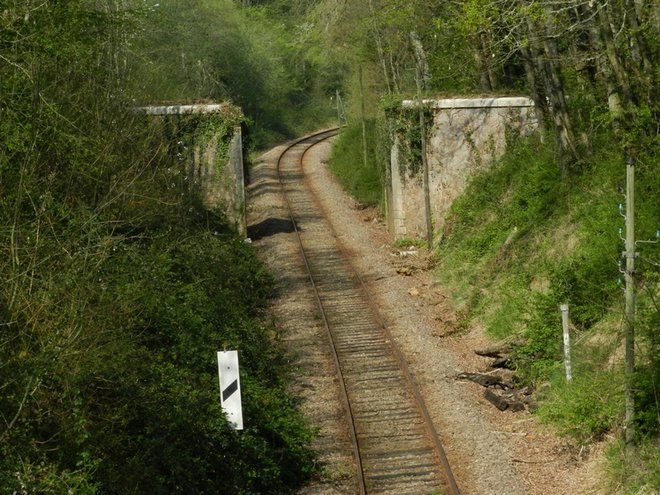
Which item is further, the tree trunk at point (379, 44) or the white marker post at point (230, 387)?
the tree trunk at point (379, 44)

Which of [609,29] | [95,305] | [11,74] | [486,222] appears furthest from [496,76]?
[95,305]

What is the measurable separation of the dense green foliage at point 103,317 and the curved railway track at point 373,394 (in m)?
1.07

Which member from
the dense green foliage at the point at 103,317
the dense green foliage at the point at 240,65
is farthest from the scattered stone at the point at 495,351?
the dense green foliage at the point at 240,65

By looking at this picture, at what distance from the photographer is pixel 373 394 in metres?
18.0

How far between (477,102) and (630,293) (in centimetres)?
1641

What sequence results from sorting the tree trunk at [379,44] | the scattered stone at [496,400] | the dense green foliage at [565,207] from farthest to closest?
the tree trunk at [379,44] < the scattered stone at [496,400] < the dense green foliage at [565,207]

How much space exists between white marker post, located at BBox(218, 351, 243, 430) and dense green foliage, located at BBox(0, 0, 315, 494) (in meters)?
0.18

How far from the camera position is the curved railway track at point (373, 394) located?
14.4 meters

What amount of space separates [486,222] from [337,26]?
1596 centimetres

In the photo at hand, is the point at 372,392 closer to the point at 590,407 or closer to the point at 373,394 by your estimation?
the point at 373,394

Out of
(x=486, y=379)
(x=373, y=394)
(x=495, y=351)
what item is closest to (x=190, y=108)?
(x=495, y=351)

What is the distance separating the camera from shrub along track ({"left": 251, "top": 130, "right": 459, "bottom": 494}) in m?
14.4

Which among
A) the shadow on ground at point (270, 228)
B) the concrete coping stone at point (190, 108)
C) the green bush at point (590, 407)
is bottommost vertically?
the green bush at point (590, 407)

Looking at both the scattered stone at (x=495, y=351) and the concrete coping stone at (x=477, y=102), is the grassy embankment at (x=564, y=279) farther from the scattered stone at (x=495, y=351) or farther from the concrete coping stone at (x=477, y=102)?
the concrete coping stone at (x=477, y=102)
